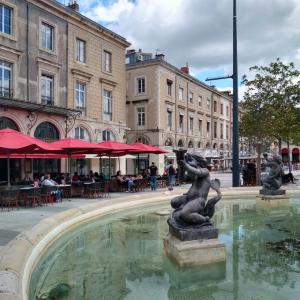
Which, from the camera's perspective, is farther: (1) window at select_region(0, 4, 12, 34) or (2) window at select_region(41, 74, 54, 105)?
(2) window at select_region(41, 74, 54, 105)

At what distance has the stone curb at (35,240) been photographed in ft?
13.7

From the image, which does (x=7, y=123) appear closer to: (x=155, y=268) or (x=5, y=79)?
(x=5, y=79)

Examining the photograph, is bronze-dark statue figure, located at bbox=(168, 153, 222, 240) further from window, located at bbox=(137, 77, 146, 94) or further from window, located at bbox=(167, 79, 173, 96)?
window, located at bbox=(167, 79, 173, 96)

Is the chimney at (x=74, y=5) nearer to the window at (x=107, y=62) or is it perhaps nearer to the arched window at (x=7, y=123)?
the window at (x=107, y=62)

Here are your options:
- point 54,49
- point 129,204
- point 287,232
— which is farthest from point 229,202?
point 54,49

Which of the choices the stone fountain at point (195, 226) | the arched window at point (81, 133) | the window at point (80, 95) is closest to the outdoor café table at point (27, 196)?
the stone fountain at point (195, 226)

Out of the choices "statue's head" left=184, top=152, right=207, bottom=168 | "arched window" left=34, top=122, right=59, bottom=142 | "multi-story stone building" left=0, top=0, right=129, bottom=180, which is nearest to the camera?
"statue's head" left=184, top=152, right=207, bottom=168

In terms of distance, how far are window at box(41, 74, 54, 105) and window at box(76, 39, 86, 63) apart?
123 inches

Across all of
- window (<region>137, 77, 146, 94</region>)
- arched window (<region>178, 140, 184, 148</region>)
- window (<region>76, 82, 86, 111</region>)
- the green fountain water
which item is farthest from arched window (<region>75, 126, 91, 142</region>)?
arched window (<region>178, 140, 184, 148</region>)

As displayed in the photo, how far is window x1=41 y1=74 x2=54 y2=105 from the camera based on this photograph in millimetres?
24156

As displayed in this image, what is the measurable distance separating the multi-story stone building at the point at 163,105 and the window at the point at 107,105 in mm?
9909

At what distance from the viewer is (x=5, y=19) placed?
2153 centimetres

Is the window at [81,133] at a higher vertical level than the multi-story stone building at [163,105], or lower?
lower

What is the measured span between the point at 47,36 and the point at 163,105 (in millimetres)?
17768
